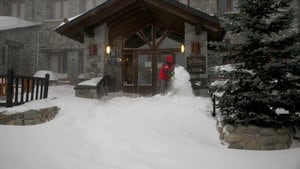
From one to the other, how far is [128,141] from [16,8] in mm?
20340

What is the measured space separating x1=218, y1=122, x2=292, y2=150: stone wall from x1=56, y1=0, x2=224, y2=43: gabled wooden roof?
462 centimetres

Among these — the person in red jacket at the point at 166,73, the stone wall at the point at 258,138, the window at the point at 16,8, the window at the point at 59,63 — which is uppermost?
the window at the point at 16,8

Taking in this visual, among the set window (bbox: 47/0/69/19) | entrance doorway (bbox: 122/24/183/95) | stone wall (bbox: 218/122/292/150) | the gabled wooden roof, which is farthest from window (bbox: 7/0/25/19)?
stone wall (bbox: 218/122/292/150)

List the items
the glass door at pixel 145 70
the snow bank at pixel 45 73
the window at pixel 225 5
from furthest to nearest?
1. the snow bank at pixel 45 73
2. the window at pixel 225 5
3. the glass door at pixel 145 70

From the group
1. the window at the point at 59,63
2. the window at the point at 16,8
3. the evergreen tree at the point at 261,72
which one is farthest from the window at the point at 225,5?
the window at the point at 16,8

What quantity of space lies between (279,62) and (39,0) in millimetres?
19525

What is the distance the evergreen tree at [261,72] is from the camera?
7.28 m

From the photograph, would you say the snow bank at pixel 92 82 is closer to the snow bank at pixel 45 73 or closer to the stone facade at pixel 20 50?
the snow bank at pixel 45 73

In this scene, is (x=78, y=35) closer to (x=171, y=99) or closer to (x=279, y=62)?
(x=171, y=99)

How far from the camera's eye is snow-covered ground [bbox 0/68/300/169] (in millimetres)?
5711

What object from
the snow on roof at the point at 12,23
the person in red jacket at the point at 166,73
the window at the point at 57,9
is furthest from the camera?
the window at the point at 57,9

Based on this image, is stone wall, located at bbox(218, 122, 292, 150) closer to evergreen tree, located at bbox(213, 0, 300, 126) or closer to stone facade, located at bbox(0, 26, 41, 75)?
evergreen tree, located at bbox(213, 0, 300, 126)

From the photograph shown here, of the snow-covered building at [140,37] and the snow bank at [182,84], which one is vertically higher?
the snow-covered building at [140,37]

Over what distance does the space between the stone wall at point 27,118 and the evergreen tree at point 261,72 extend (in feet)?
16.8
